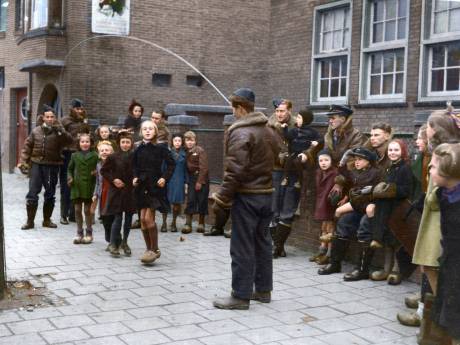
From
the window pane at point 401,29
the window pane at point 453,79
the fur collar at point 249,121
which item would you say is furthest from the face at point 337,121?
the window pane at point 401,29

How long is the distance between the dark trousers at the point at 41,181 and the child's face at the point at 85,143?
3.67ft

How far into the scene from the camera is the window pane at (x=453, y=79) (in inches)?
478

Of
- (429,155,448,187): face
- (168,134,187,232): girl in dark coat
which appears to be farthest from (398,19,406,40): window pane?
(429,155,448,187): face

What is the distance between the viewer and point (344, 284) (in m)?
7.61

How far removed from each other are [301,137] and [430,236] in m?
3.68

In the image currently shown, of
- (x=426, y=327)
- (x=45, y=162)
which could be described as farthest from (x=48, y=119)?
(x=426, y=327)

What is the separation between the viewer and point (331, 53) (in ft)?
48.8

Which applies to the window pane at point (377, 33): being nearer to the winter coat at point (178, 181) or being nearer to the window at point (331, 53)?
the window at point (331, 53)

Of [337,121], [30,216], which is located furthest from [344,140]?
[30,216]

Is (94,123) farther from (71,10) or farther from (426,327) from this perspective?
(426,327)

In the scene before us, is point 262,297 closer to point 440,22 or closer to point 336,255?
point 336,255

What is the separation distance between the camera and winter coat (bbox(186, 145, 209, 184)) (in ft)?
36.9

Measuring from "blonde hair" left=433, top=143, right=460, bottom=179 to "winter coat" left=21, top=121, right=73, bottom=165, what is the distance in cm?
754

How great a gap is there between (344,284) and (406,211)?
3.63 ft
